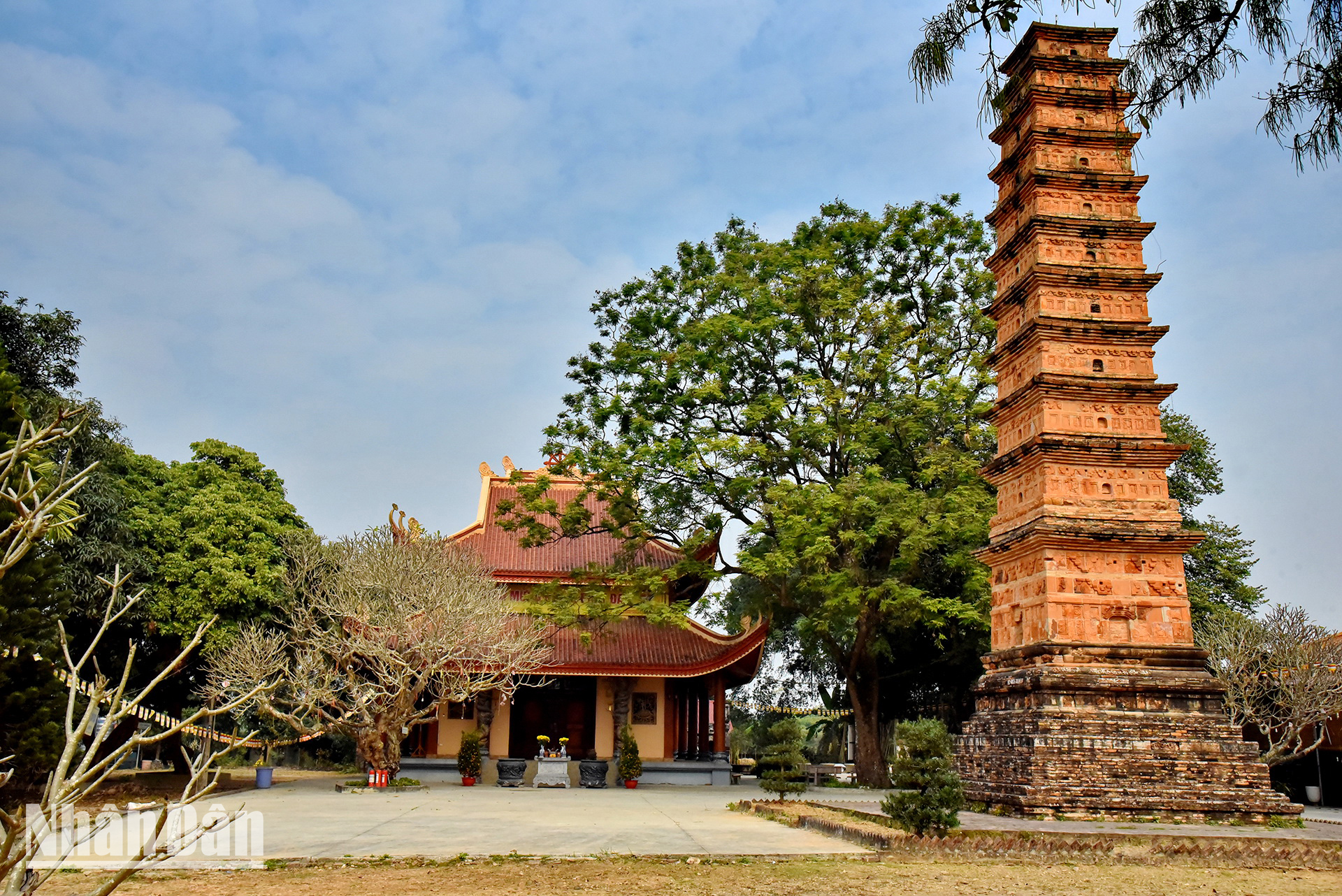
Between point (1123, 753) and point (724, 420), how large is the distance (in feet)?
39.7

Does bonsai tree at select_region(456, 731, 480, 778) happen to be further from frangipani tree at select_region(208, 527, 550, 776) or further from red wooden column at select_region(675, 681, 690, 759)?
red wooden column at select_region(675, 681, 690, 759)

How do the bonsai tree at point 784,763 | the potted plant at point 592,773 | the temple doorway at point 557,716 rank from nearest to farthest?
the bonsai tree at point 784,763
the potted plant at point 592,773
the temple doorway at point 557,716

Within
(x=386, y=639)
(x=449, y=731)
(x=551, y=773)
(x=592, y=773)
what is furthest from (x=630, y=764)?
(x=386, y=639)

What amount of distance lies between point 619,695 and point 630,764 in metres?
1.97

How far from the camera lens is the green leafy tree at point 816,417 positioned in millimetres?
20062

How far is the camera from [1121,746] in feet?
39.4

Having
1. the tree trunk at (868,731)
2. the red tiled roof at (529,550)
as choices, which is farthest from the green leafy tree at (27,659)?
the tree trunk at (868,731)

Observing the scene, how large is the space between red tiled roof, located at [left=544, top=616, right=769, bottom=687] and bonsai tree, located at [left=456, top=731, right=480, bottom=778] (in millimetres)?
2257

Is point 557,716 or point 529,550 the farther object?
point 529,550

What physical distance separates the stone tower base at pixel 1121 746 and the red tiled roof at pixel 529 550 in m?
13.2

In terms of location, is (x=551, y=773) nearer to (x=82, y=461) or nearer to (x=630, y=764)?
(x=630, y=764)

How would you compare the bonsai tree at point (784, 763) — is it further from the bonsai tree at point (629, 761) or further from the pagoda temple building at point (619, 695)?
the bonsai tree at point (629, 761)

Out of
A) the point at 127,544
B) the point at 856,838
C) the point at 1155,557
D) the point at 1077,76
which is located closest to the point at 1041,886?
the point at 856,838

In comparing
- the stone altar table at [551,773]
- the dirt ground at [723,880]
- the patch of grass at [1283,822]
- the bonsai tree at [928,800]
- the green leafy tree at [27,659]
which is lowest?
the stone altar table at [551,773]
